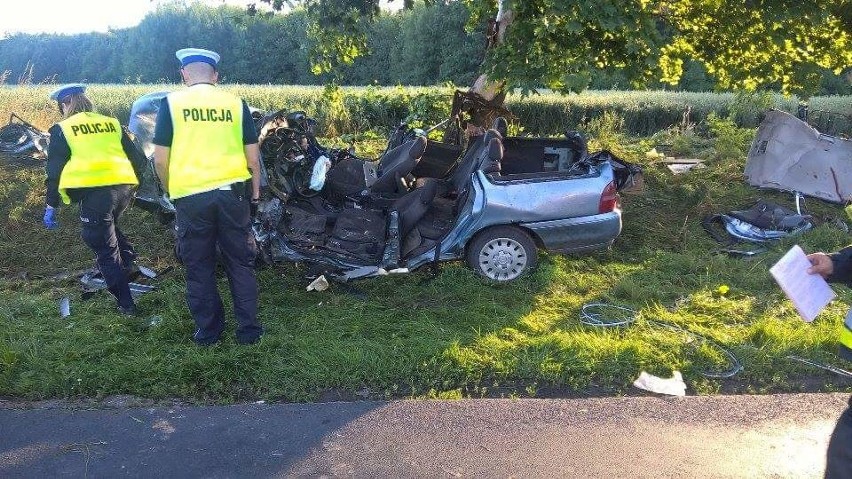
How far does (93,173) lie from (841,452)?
512 centimetres

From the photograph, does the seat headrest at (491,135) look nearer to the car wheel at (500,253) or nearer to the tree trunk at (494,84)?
the car wheel at (500,253)

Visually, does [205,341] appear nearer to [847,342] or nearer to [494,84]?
[847,342]

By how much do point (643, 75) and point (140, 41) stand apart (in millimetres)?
60081

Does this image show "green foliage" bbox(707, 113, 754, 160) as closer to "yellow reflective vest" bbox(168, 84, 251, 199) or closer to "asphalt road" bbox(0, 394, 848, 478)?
"asphalt road" bbox(0, 394, 848, 478)

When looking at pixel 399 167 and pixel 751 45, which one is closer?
pixel 399 167

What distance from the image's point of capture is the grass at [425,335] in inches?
162

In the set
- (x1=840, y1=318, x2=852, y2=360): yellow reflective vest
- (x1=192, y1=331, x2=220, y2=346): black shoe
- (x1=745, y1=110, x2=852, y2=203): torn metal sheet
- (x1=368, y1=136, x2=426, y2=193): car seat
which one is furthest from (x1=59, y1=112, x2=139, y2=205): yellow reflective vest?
Answer: (x1=745, y1=110, x2=852, y2=203): torn metal sheet

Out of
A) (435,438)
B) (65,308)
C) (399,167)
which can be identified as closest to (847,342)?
(435,438)

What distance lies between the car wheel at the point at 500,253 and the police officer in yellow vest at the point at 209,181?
221 cm

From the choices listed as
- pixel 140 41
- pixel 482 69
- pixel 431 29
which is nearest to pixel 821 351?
pixel 482 69

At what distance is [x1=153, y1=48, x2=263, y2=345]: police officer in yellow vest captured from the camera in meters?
4.29

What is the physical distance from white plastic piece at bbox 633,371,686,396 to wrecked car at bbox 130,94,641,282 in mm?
2061

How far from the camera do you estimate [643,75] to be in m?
7.94

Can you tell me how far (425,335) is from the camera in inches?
188
